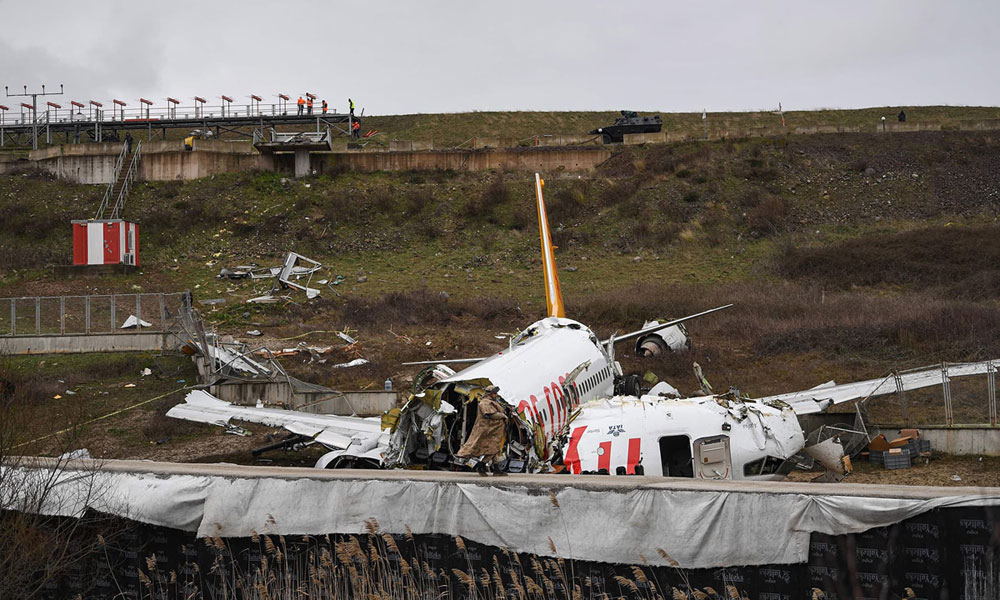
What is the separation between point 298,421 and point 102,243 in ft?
126

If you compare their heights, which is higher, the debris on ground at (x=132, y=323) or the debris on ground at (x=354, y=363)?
the debris on ground at (x=132, y=323)

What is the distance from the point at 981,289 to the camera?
42.8 metres

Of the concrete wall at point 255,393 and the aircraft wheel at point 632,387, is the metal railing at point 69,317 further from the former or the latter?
the aircraft wheel at point 632,387

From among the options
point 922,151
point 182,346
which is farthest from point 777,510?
point 922,151

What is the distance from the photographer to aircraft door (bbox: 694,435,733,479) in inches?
634

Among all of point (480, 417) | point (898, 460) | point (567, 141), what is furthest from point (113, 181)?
point (898, 460)

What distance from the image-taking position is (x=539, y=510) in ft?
34.7

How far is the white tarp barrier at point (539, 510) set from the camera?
9391mm

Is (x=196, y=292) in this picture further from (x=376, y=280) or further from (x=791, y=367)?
(x=791, y=367)

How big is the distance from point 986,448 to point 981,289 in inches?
991

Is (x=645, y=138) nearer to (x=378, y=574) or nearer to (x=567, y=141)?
(x=567, y=141)

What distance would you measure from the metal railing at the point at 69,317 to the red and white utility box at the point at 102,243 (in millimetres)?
15613

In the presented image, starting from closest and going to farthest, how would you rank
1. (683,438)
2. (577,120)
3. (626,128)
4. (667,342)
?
(683,438)
(667,342)
(626,128)
(577,120)

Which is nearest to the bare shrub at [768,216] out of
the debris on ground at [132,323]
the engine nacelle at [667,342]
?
the engine nacelle at [667,342]
